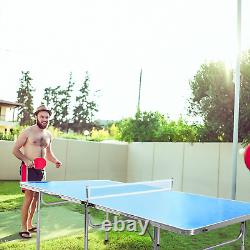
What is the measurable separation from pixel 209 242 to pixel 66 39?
14068mm

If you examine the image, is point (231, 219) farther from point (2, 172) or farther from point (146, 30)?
point (146, 30)

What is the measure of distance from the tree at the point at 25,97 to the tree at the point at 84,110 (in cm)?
465

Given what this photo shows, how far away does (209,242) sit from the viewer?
4527 mm

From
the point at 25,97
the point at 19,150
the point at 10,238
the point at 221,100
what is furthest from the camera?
the point at 25,97

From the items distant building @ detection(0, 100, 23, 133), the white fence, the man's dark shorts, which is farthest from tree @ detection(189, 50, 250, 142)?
distant building @ detection(0, 100, 23, 133)

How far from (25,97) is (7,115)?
343cm

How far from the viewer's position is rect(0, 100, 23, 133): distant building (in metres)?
29.8

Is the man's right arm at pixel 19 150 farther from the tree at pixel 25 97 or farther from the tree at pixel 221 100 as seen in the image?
the tree at pixel 25 97

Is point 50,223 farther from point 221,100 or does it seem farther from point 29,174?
point 221,100

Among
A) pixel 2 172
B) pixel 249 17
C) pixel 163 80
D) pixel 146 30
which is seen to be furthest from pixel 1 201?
pixel 163 80

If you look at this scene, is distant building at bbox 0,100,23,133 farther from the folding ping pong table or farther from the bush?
the folding ping pong table

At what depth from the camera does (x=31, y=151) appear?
4590 millimetres

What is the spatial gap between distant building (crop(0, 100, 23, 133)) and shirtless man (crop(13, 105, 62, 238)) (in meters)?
26.2

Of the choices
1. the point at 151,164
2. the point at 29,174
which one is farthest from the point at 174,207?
the point at 151,164
